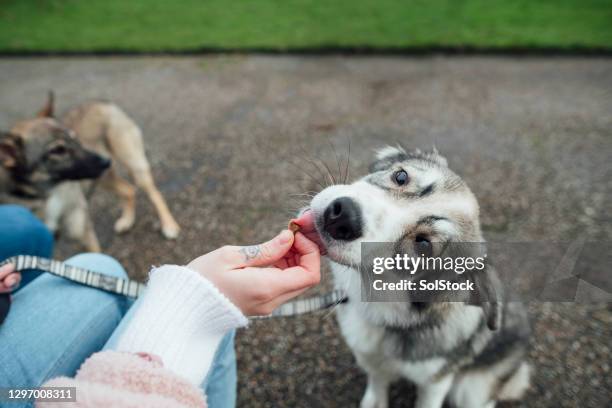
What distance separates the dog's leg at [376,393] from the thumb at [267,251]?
1.43m

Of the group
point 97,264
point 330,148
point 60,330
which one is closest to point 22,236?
point 97,264

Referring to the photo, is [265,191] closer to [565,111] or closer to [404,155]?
[404,155]

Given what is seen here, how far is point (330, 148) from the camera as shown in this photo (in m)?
4.89

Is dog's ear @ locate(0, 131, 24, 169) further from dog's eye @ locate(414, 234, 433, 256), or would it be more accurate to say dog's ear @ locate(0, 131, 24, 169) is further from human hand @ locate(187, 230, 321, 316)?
dog's eye @ locate(414, 234, 433, 256)

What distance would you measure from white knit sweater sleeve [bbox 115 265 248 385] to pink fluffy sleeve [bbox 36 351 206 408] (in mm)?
108

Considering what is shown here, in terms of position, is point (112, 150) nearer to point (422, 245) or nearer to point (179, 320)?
point (179, 320)

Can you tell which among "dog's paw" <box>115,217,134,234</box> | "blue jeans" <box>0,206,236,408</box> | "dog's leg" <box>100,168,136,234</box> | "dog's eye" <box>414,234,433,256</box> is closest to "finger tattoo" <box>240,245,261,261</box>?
"blue jeans" <box>0,206,236,408</box>

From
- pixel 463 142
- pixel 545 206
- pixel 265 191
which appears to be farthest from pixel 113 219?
pixel 545 206

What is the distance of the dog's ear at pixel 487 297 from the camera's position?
176 cm

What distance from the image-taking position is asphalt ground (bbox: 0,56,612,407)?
2.88m

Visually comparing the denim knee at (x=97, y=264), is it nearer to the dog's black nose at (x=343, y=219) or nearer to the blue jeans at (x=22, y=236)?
the blue jeans at (x=22, y=236)

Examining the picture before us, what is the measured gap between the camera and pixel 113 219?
432cm

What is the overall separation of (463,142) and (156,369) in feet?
15.5

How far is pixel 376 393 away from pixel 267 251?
5.48 feet
